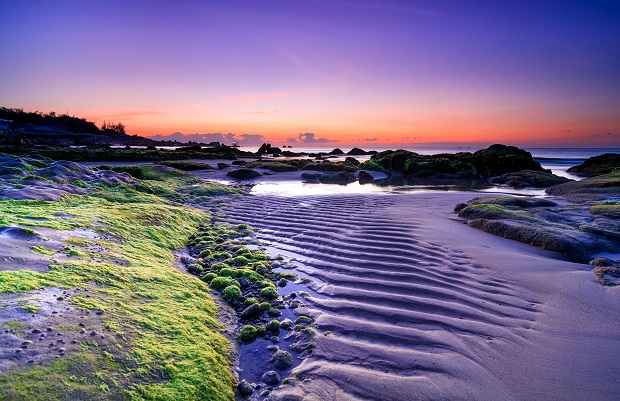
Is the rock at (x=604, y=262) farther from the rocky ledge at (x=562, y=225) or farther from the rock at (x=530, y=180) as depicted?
the rock at (x=530, y=180)

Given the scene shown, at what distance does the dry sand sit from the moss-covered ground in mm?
835

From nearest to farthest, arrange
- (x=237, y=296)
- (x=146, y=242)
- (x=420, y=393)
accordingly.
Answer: (x=420, y=393)
(x=237, y=296)
(x=146, y=242)

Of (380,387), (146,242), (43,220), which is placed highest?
(43,220)

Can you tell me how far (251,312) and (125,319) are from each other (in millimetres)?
1476

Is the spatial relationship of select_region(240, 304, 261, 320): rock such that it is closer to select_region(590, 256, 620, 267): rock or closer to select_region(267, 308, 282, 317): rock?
select_region(267, 308, 282, 317): rock

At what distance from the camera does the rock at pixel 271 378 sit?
113 inches

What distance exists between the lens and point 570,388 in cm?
276

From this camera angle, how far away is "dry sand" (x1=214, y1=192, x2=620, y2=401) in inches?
111

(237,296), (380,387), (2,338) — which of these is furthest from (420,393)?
(2,338)

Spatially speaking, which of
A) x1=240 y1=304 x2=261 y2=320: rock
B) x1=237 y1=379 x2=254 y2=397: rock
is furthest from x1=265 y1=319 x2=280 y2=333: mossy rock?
x1=237 y1=379 x2=254 y2=397: rock

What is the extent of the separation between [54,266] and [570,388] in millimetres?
4793

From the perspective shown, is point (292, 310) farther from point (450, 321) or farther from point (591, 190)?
point (591, 190)

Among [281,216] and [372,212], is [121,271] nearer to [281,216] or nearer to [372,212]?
[281,216]

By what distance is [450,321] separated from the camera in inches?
149
